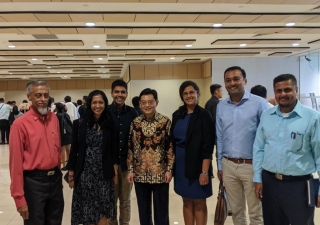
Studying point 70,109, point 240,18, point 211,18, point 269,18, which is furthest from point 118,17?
point 70,109

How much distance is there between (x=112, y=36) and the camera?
8.73m

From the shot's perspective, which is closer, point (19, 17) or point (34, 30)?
point (19, 17)

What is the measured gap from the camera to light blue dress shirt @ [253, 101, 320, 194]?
223 cm

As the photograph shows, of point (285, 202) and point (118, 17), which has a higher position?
point (118, 17)

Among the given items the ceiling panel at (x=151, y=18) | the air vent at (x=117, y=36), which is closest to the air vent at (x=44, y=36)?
the air vent at (x=117, y=36)

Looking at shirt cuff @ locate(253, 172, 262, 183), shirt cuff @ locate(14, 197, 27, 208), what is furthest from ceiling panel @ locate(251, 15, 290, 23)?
shirt cuff @ locate(14, 197, 27, 208)

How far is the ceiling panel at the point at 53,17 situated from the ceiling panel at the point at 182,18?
2170 millimetres

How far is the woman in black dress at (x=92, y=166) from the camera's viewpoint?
9.04 feet

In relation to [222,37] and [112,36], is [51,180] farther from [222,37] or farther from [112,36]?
[222,37]

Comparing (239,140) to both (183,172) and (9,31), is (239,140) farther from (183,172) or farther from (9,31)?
(9,31)

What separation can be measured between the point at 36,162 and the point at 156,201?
1189 mm

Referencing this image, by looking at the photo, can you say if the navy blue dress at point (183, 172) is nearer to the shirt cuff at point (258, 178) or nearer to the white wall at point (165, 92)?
the shirt cuff at point (258, 178)

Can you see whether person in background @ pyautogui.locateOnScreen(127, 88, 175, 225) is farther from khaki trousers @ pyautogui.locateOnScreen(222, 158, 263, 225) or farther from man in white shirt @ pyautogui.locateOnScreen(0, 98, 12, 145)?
man in white shirt @ pyautogui.locateOnScreen(0, 98, 12, 145)

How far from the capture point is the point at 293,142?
227cm
